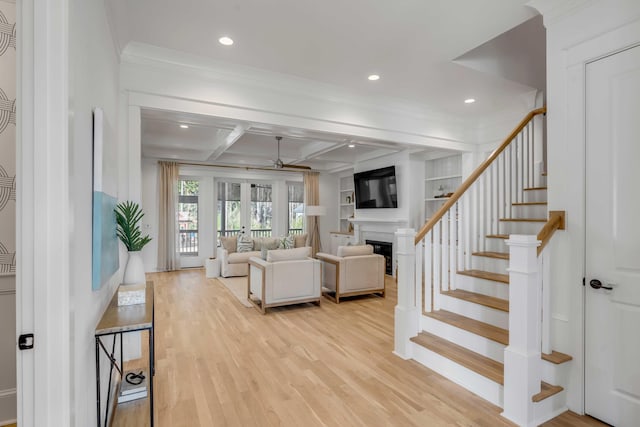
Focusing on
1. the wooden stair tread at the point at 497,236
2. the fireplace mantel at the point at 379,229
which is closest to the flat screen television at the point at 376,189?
the fireplace mantel at the point at 379,229

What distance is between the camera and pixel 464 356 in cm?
255

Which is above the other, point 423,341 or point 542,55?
point 542,55

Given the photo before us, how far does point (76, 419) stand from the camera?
4.20 feet

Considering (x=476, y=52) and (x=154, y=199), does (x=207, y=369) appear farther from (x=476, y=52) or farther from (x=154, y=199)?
(x=154, y=199)

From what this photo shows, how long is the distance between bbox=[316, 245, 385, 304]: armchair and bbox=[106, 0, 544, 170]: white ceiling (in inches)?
74.3

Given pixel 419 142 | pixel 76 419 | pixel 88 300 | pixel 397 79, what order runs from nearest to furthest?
pixel 76 419
pixel 88 300
pixel 397 79
pixel 419 142

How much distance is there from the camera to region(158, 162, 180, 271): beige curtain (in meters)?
7.38

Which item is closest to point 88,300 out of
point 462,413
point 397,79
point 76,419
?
point 76,419

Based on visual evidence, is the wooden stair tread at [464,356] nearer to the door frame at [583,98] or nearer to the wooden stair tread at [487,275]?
the door frame at [583,98]

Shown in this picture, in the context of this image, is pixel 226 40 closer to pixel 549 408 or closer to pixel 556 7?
pixel 556 7

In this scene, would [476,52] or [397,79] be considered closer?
[476,52]

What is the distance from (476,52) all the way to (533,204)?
167 cm

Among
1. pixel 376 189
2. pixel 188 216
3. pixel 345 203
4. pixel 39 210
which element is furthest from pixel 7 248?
pixel 345 203

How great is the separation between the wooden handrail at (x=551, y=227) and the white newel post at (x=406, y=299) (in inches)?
41.3
